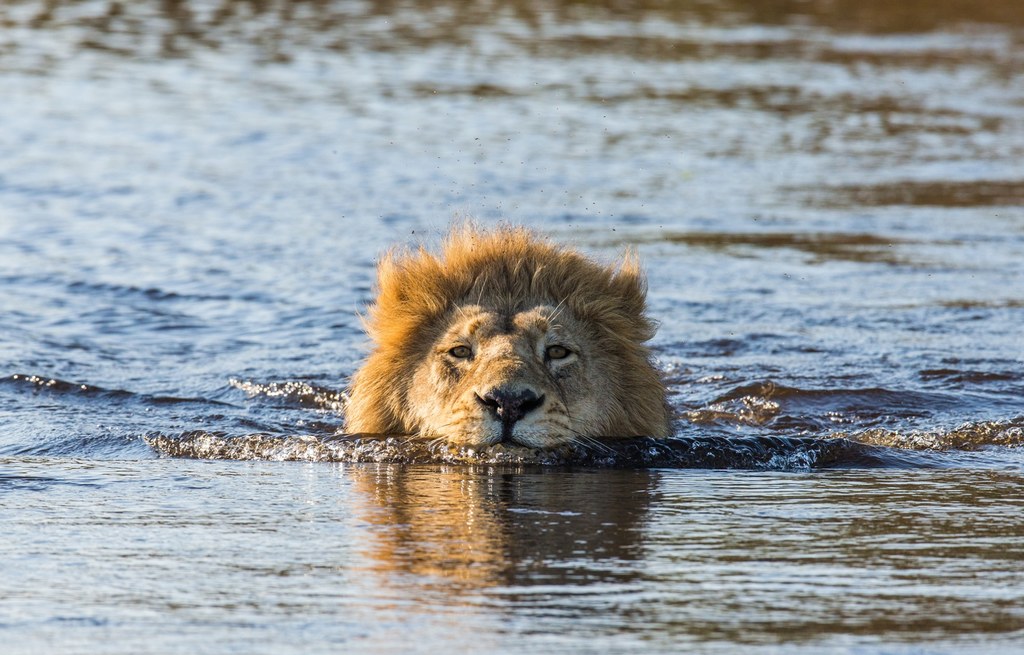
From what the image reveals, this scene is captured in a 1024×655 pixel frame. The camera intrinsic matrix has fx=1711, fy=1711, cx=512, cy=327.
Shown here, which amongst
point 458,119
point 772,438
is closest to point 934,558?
point 772,438

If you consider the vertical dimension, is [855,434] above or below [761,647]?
below

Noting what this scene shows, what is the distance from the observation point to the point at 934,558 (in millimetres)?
5309

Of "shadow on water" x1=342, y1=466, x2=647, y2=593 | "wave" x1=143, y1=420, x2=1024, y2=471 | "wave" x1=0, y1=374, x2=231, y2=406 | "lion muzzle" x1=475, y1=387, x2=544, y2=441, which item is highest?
"lion muzzle" x1=475, y1=387, x2=544, y2=441

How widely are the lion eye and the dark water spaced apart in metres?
0.45

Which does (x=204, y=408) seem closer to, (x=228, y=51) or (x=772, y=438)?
(x=772, y=438)

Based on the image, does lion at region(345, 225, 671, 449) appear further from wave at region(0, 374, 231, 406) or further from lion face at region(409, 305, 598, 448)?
wave at region(0, 374, 231, 406)

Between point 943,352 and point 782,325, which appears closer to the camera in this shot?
point 943,352

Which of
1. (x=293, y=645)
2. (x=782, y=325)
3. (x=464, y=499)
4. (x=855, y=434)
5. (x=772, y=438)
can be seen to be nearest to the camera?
(x=293, y=645)

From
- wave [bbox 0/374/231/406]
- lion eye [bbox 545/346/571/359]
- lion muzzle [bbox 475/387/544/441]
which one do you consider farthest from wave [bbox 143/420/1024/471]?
wave [bbox 0/374/231/406]

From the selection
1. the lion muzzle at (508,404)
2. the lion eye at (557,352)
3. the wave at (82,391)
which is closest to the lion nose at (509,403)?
the lion muzzle at (508,404)

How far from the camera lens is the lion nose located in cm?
660

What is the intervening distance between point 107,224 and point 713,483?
825cm

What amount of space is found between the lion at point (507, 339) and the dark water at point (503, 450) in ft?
0.70

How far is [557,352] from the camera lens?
720 cm
